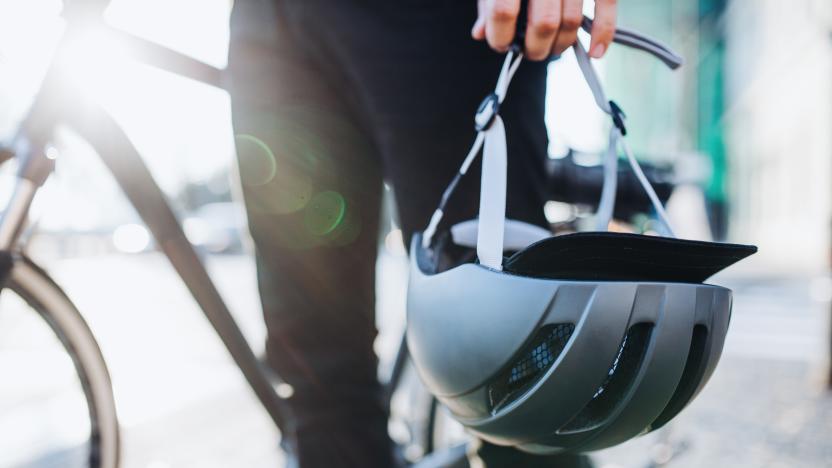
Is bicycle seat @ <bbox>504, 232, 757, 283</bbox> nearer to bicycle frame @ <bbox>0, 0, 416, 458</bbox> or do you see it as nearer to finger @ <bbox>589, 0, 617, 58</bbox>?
finger @ <bbox>589, 0, 617, 58</bbox>

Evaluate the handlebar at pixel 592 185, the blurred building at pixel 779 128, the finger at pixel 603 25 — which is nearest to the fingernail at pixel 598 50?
the finger at pixel 603 25

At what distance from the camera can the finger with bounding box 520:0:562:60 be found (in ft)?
2.12

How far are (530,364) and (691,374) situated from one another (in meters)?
0.17

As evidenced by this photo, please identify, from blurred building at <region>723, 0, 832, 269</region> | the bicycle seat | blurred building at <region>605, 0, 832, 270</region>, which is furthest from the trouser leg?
blurred building at <region>723, 0, 832, 269</region>

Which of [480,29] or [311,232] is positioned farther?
[311,232]

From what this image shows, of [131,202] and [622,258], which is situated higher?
[622,258]

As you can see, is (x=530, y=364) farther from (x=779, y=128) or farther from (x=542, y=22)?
(x=779, y=128)

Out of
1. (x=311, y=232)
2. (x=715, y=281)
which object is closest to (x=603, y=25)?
(x=311, y=232)

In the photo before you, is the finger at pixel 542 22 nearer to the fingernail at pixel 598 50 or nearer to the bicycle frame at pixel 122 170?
the fingernail at pixel 598 50

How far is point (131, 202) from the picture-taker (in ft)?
3.45

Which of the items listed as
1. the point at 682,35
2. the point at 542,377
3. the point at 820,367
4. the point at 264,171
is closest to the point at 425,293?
the point at 542,377

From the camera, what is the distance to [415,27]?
2.71ft

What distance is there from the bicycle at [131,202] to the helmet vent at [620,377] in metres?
0.54

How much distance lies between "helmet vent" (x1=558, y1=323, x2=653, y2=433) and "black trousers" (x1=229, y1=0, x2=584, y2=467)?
253 mm
